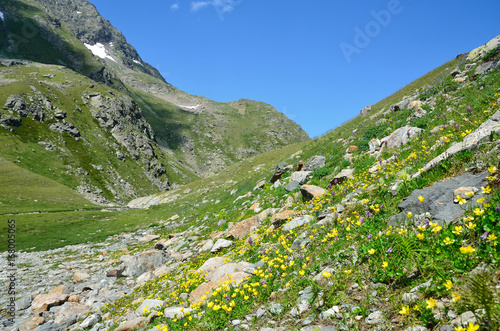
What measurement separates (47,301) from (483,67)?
3039 centimetres

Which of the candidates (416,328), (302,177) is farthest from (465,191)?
(302,177)

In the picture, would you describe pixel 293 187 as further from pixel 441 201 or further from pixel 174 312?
pixel 441 201

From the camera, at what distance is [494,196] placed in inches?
159

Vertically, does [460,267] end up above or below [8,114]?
below

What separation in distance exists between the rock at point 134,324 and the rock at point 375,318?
705 centimetres

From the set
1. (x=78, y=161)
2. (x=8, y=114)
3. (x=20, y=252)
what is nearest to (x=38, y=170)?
(x=78, y=161)

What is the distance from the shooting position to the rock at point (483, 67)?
15.7 meters

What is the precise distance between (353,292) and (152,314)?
6.62 metres

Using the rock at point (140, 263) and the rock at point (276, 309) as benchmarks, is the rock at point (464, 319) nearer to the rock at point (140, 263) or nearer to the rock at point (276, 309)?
the rock at point (276, 309)

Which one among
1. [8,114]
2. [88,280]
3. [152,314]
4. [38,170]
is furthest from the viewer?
[8,114]

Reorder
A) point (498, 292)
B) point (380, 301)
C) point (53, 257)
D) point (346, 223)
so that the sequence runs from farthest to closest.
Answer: point (53, 257) < point (346, 223) < point (380, 301) < point (498, 292)

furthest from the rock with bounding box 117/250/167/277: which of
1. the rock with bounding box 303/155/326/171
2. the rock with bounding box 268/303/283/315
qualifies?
the rock with bounding box 268/303/283/315

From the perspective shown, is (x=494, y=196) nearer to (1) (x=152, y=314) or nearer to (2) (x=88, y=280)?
(1) (x=152, y=314)

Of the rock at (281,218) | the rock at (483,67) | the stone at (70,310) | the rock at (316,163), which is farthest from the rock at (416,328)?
the rock at (483,67)
